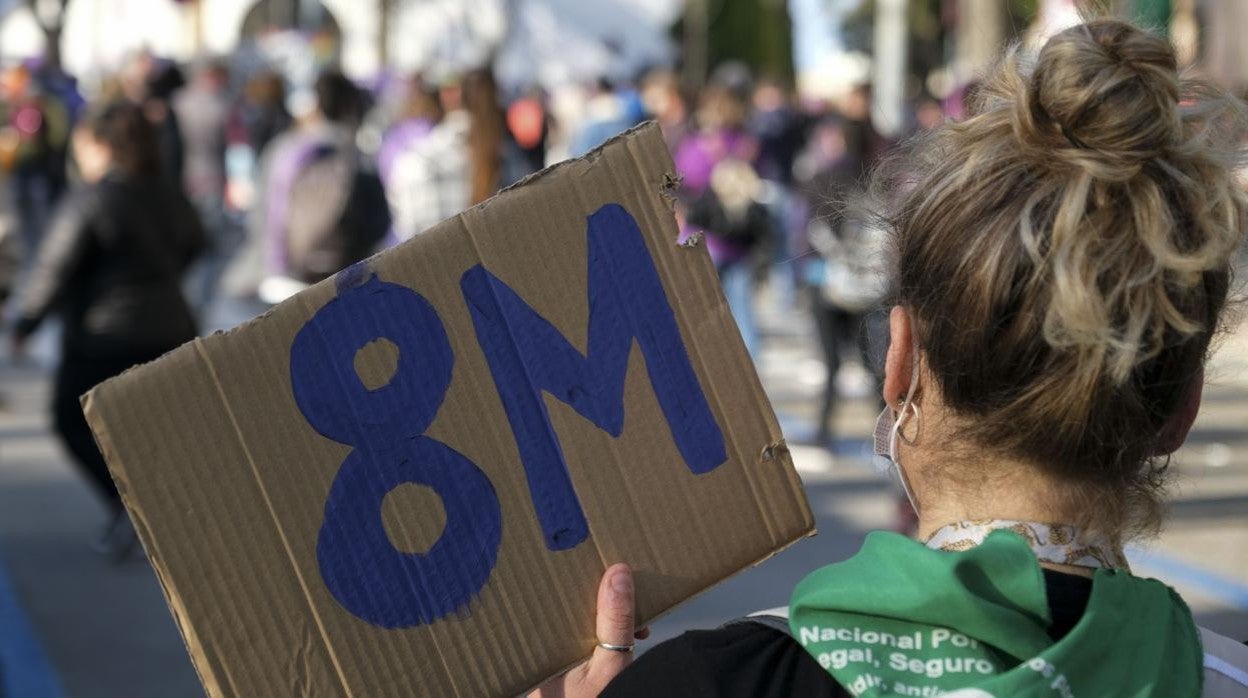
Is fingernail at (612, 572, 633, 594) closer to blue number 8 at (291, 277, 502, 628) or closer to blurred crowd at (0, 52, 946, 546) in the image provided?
blue number 8 at (291, 277, 502, 628)

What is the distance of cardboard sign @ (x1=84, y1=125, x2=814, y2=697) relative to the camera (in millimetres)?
1633

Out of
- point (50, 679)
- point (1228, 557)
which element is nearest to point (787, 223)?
point (1228, 557)

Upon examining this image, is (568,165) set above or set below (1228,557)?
above

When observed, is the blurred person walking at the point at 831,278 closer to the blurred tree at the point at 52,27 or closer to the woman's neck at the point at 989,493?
the woman's neck at the point at 989,493

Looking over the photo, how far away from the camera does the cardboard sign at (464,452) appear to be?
5.36ft

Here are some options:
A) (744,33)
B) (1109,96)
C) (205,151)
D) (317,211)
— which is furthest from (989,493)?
(744,33)

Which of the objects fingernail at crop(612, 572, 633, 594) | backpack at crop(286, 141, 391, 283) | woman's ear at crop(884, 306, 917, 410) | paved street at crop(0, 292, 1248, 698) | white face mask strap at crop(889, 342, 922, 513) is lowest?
paved street at crop(0, 292, 1248, 698)

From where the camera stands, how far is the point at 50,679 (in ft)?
17.5

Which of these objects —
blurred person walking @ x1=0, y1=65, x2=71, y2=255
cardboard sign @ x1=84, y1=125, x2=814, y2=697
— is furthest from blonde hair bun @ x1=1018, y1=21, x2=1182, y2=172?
blurred person walking @ x1=0, y1=65, x2=71, y2=255

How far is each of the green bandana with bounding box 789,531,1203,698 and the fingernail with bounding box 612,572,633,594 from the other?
32cm

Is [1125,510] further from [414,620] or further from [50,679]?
[50,679]

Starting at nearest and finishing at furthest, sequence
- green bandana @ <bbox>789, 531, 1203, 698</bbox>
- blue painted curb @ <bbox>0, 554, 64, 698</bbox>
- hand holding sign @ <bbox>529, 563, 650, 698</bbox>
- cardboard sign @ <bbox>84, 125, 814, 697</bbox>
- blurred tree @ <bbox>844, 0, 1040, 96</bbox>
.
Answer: green bandana @ <bbox>789, 531, 1203, 698</bbox> < cardboard sign @ <bbox>84, 125, 814, 697</bbox> < hand holding sign @ <bbox>529, 563, 650, 698</bbox> < blue painted curb @ <bbox>0, 554, 64, 698</bbox> < blurred tree @ <bbox>844, 0, 1040, 96</bbox>

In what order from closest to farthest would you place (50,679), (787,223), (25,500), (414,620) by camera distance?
(414,620) < (50,679) < (25,500) < (787,223)

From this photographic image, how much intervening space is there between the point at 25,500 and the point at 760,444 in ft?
21.8
